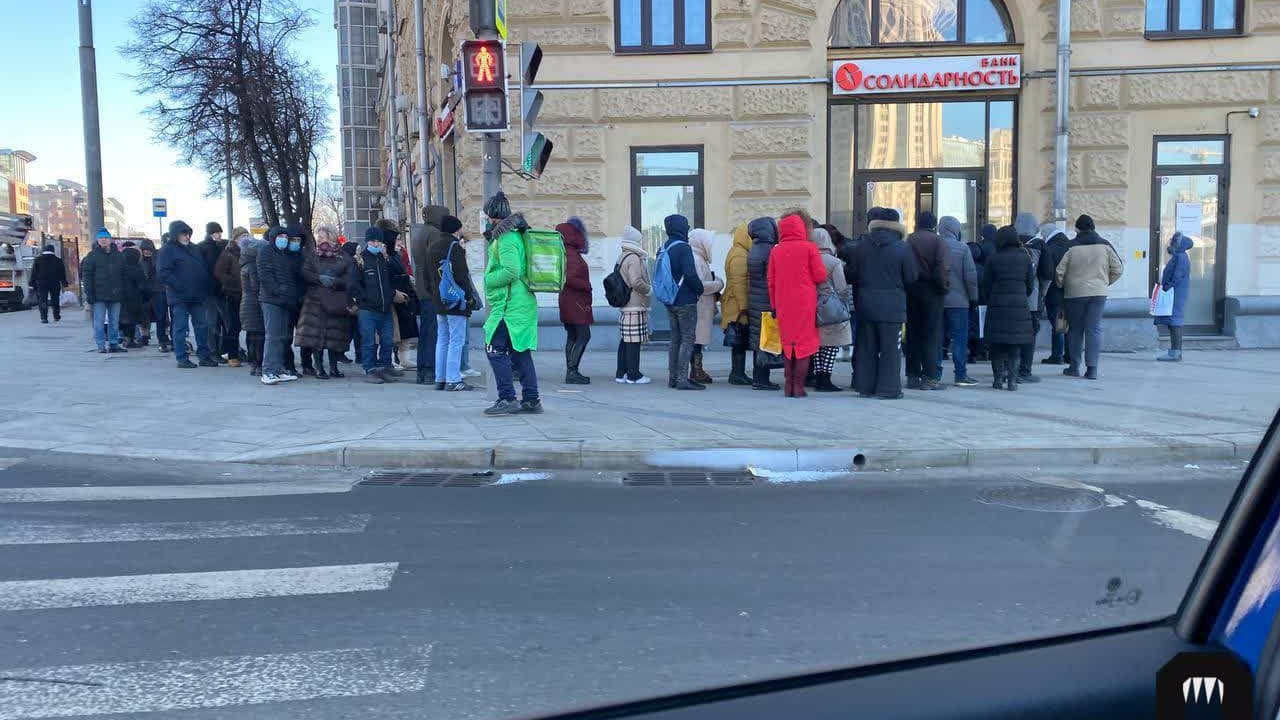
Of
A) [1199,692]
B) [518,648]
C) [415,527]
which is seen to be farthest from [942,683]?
[415,527]

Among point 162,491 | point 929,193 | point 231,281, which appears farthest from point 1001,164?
point 162,491

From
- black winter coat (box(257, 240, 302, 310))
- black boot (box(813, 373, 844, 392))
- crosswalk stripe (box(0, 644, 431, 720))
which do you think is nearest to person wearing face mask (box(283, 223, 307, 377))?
black winter coat (box(257, 240, 302, 310))

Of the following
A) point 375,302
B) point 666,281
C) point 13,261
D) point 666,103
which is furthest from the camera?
point 13,261

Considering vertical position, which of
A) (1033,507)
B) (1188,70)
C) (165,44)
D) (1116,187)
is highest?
(165,44)

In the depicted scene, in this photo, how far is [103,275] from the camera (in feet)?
52.8

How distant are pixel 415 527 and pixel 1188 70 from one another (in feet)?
48.4

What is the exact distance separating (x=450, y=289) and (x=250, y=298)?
3.43 meters

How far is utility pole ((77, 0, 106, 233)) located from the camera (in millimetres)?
19547

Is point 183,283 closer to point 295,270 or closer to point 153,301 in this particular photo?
point 295,270

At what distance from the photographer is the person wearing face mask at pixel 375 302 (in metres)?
12.4

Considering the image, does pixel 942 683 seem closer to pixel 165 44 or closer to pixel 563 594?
pixel 563 594

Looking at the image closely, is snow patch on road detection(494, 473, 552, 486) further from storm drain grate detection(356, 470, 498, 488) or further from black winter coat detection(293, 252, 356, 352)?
black winter coat detection(293, 252, 356, 352)

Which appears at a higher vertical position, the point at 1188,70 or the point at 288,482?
the point at 1188,70

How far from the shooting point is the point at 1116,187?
52.0 ft
